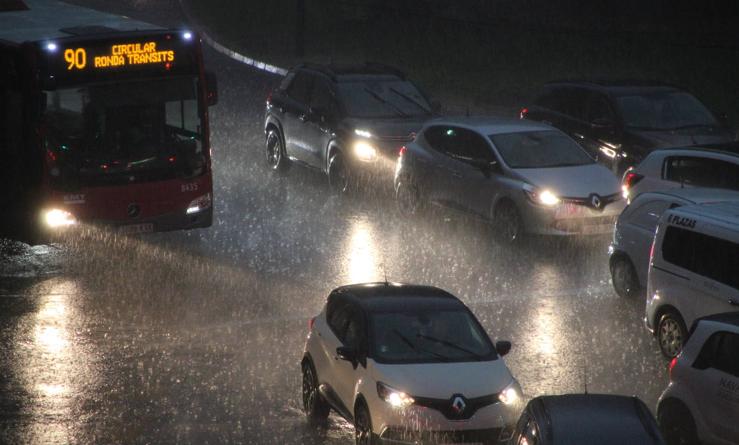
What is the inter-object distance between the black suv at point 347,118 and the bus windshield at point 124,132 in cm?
477

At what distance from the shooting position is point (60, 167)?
59.9 ft

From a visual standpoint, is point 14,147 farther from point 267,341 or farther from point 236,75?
point 236,75

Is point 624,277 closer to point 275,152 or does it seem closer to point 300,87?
point 300,87

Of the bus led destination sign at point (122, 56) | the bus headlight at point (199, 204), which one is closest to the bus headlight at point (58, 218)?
the bus headlight at point (199, 204)

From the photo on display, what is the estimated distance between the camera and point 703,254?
1349 centimetres

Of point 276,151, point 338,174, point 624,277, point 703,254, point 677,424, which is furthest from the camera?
point 276,151

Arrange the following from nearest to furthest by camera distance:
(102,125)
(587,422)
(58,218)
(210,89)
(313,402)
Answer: (587,422) → (313,402) → (102,125) → (58,218) → (210,89)

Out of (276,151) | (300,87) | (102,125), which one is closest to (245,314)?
(102,125)

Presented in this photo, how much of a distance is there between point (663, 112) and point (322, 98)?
6.16m

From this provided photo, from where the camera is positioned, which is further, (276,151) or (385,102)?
(276,151)

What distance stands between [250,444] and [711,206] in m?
5.54

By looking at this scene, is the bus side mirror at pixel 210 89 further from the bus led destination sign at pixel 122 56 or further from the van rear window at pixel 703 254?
the van rear window at pixel 703 254

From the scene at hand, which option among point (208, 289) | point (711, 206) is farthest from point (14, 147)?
point (711, 206)

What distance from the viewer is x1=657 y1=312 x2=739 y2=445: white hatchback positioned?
10727 mm
